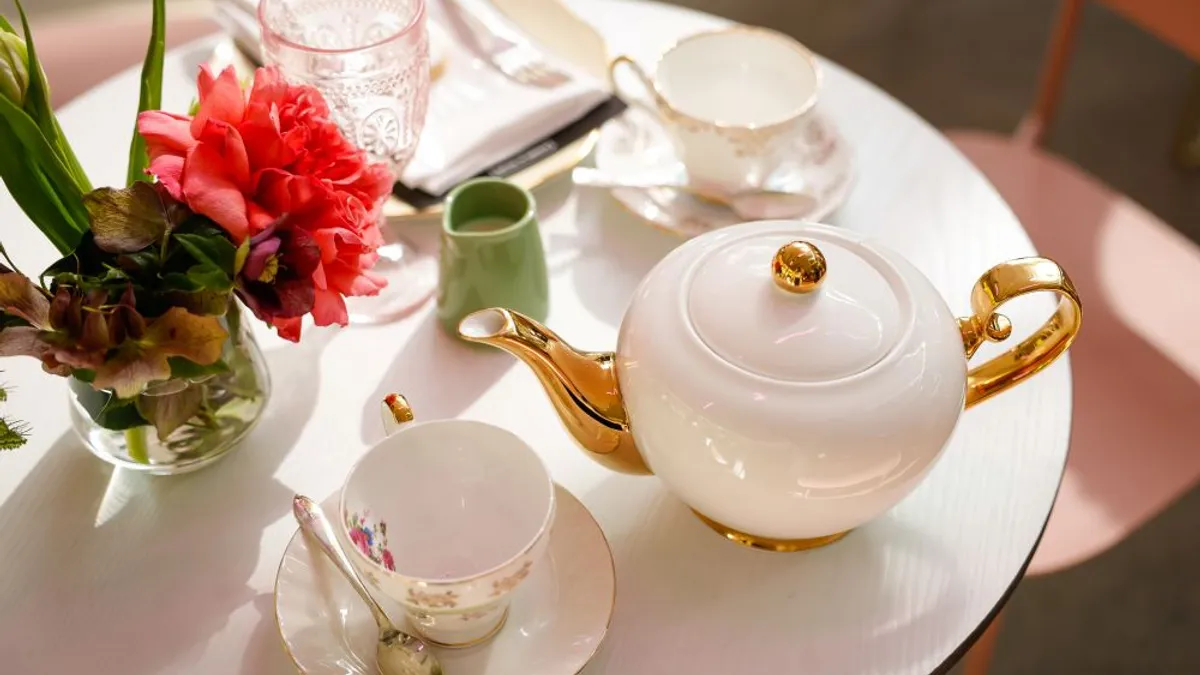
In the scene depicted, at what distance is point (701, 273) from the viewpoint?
55 cm

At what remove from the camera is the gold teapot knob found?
514mm

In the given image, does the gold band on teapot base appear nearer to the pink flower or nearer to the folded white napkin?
the pink flower

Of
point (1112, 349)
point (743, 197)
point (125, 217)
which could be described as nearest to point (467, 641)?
point (125, 217)

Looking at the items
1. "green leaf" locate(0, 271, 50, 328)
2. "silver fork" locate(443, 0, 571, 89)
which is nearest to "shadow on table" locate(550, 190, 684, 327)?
"silver fork" locate(443, 0, 571, 89)

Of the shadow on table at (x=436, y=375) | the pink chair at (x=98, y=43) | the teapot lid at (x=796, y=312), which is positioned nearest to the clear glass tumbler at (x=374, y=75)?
the shadow on table at (x=436, y=375)

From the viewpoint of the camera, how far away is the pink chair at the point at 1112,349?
884mm

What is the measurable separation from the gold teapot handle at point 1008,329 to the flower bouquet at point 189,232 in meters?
0.31

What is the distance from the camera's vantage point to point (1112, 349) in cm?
99

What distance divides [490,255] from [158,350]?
0.72 ft

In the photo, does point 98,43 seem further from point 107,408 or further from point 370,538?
point 370,538

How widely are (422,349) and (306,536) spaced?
18 centimetres

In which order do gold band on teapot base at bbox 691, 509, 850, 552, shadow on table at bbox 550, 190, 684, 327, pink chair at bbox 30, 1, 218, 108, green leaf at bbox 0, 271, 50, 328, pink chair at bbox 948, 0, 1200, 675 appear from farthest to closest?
pink chair at bbox 30, 1, 218, 108 < pink chair at bbox 948, 0, 1200, 675 < shadow on table at bbox 550, 190, 684, 327 < gold band on teapot base at bbox 691, 509, 850, 552 < green leaf at bbox 0, 271, 50, 328

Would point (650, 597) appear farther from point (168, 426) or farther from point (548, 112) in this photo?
point (548, 112)

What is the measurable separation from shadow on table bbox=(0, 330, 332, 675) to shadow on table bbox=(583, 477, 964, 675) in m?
0.19
